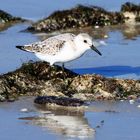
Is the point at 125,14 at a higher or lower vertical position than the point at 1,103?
→ higher

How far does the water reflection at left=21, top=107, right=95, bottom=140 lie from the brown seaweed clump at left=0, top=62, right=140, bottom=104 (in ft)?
2.42

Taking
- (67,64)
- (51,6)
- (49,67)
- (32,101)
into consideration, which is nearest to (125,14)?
(51,6)

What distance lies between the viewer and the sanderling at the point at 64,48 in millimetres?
11055

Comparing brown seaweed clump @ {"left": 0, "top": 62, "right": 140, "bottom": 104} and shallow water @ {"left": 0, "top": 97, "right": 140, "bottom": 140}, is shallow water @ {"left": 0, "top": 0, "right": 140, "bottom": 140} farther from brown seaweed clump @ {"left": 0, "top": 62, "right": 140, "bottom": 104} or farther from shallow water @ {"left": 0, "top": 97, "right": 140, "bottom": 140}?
brown seaweed clump @ {"left": 0, "top": 62, "right": 140, "bottom": 104}

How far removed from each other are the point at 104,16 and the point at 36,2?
80.0 inches

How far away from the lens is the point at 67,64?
12.4m

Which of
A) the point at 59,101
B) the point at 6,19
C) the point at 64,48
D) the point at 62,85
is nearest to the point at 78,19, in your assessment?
the point at 6,19

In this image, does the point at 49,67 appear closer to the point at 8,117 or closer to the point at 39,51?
the point at 39,51

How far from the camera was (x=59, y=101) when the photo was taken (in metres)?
9.77

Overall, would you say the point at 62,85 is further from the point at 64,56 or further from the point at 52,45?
the point at 52,45

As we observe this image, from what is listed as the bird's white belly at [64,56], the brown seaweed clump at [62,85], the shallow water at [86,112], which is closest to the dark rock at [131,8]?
the shallow water at [86,112]

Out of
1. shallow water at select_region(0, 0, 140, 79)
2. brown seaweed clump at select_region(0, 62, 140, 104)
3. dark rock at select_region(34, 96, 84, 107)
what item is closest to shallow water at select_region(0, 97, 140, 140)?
dark rock at select_region(34, 96, 84, 107)

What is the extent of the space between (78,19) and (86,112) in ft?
23.1

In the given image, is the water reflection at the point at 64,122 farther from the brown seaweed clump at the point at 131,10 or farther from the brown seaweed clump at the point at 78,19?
the brown seaweed clump at the point at 131,10
